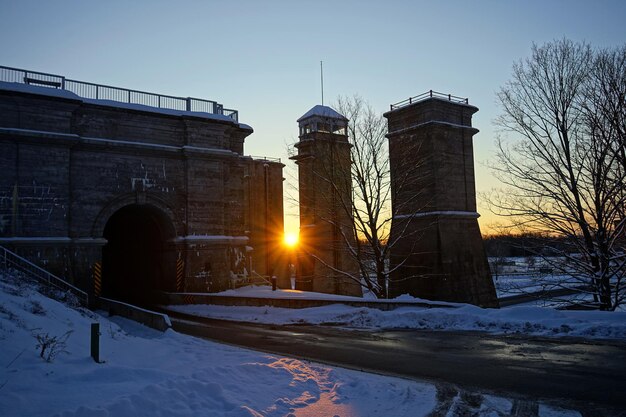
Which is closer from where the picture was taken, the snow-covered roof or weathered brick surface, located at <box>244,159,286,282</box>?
the snow-covered roof

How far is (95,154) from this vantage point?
2352 cm

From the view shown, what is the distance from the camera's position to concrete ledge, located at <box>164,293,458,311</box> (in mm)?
15922

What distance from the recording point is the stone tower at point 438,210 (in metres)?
27.6

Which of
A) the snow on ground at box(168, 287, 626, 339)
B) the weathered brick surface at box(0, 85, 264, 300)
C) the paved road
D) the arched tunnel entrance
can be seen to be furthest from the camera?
the arched tunnel entrance

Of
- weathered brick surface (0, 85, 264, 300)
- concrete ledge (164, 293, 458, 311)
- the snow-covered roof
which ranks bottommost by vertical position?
concrete ledge (164, 293, 458, 311)

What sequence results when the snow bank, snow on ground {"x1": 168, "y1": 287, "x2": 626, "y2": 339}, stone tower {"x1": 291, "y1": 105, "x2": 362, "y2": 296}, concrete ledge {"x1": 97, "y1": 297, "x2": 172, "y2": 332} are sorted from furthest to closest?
stone tower {"x1": 291, "y1": 105, "x2": 362, "y2": 296} < concrete ledge {"x1": 97, "y1": 297, "x2": 172, "y2": 332} < snow on ground {"x1": 168, "y1": 287, "x2": 626, "y2": 339} < the snow bank

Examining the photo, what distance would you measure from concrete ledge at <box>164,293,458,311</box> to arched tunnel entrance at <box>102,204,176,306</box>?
2147 mm

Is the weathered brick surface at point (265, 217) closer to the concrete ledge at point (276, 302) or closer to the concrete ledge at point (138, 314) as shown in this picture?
the concrete ledge at point (276, 302)

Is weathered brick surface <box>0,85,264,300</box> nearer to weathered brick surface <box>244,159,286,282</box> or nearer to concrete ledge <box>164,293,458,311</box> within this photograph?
concrete ledge <box>164,293,458,311</box>

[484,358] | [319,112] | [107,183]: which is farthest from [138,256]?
[484,358]

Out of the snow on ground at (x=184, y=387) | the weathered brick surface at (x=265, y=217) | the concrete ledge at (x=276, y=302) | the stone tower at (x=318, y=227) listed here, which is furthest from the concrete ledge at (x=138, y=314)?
the weathered brick surface at (x=265, y=217)

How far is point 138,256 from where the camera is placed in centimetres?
2986

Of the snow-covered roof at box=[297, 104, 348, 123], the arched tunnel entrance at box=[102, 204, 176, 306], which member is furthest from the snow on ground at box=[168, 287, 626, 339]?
the snow-covered roof at box=[297, 104, 348, 123]

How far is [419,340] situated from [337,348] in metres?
2.21
